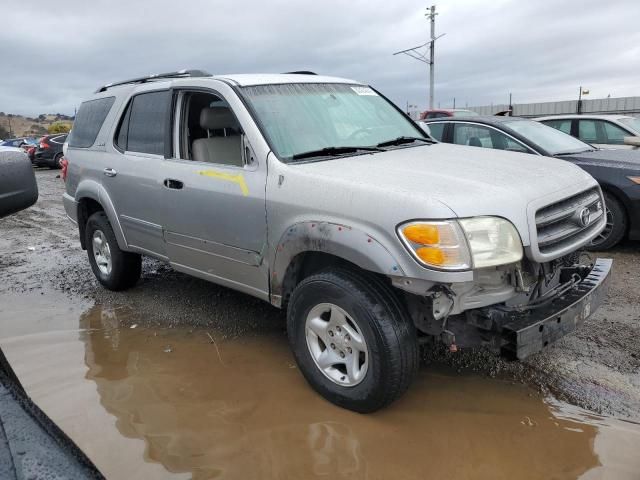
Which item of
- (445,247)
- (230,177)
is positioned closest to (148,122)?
(230,177)

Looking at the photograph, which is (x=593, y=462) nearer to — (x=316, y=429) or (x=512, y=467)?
(x=512, y=467)

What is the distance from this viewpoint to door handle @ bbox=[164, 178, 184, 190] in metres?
3.92

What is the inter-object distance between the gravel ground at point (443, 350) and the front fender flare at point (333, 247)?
1224mm

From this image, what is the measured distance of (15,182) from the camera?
1.73 meters

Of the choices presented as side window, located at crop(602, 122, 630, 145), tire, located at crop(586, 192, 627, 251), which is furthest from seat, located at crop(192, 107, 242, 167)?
side window, located at crop(602, 122, 630, 145)

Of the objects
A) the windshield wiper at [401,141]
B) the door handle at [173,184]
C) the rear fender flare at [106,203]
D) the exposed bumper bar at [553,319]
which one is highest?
the windshield wiper at [401,141]

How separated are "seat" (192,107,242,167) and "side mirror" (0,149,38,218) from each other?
1963mm

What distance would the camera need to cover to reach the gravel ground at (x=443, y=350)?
3.29m

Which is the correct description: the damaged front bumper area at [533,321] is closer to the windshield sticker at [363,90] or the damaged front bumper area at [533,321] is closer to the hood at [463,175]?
the hood at [463,175]

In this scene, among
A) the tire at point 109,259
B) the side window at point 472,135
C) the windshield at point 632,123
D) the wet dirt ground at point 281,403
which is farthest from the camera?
the windshield at point 632,123

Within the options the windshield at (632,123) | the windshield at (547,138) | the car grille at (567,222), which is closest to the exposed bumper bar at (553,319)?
the car grille at (567,222)

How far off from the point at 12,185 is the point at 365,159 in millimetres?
2115

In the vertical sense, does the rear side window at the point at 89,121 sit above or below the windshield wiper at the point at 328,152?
above

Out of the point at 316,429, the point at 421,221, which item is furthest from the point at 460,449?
the point at 421,221
